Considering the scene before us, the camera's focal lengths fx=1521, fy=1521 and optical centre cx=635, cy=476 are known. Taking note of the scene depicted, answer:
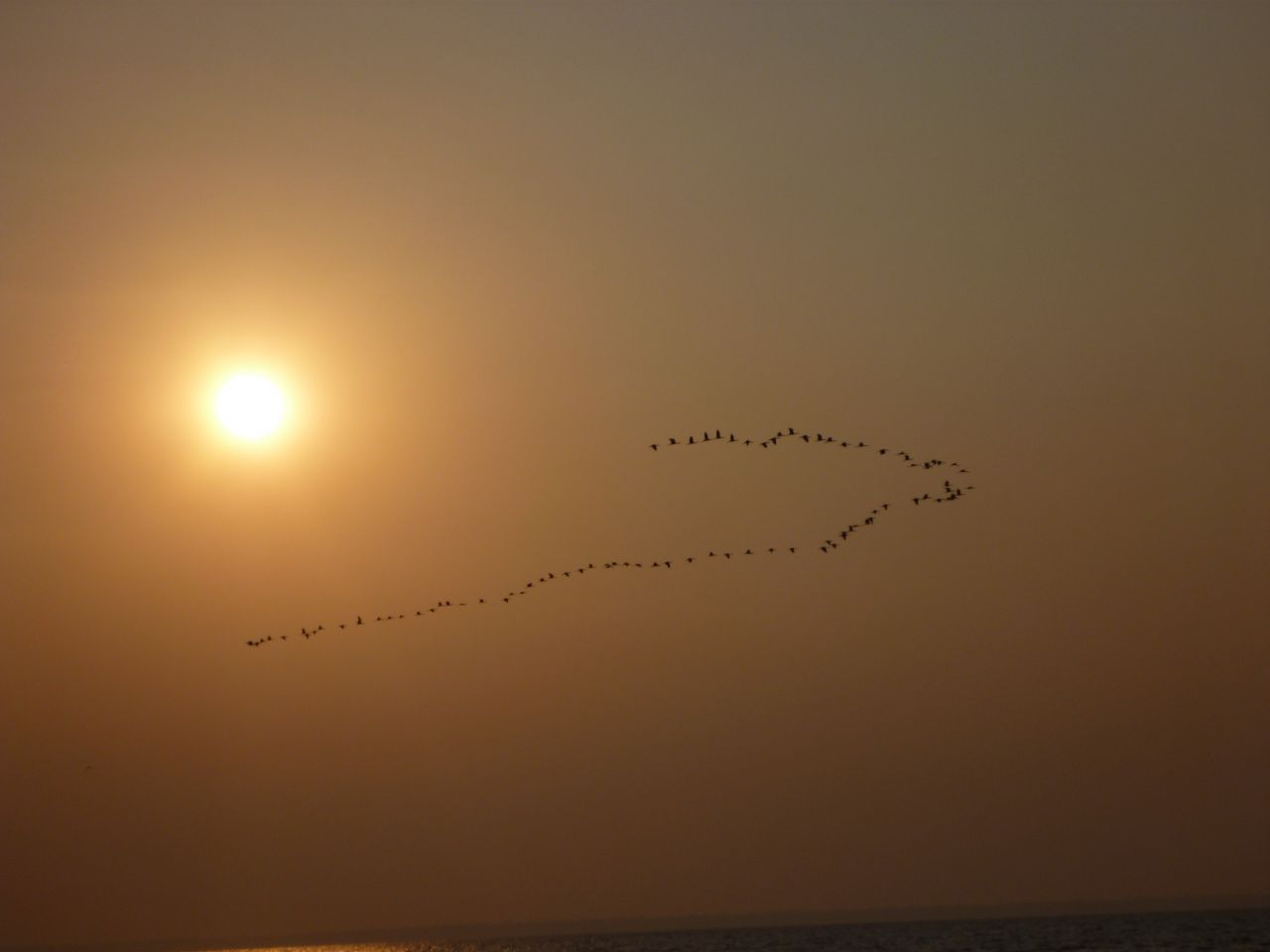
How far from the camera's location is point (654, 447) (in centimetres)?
8831

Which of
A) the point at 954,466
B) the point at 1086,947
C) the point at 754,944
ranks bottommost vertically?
the point at 1086,947

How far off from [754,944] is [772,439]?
9711cm

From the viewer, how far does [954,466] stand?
3671 inches

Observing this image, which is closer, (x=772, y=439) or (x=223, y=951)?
(x=772, y=439)

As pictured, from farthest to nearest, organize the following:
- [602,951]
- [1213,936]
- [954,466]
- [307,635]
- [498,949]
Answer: [498,949] → [602,951] → [1213,936] → [307,635] → [954,466]

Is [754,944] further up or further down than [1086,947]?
further up

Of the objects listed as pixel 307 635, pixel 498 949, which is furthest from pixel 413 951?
pixel 307 635

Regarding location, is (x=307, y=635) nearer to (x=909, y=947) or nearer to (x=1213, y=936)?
(x=909, y=947)

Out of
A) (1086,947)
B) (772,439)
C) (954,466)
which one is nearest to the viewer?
(772,439)

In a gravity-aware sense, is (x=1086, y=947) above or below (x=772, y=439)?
below

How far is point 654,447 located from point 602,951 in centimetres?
9123

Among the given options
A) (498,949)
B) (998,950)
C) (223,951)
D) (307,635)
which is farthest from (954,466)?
(223,951)

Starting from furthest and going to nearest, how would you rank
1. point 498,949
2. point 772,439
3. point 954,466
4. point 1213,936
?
point 498,949
point 1213,936
point 954,466
point 772,439

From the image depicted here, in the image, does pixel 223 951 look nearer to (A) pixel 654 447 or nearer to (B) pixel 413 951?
(B) pixel 413 951
